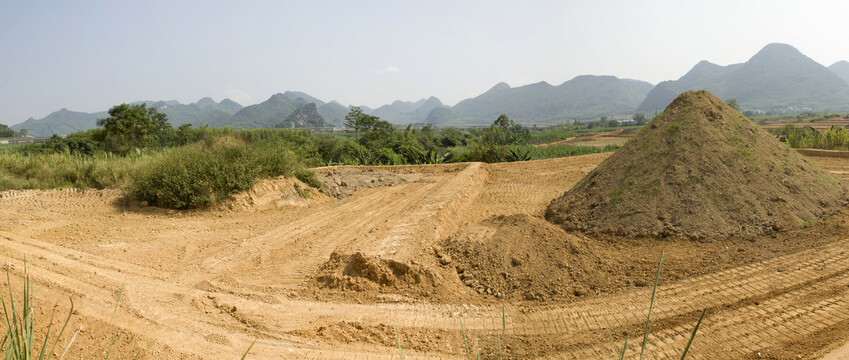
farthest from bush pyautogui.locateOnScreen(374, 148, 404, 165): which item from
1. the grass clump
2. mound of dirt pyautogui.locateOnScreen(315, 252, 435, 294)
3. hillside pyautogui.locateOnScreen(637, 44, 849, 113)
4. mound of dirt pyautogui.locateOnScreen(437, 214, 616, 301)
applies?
hillside pyautogui.locateOnScreen(637, 44, 849, 113)

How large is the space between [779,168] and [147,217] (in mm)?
10462

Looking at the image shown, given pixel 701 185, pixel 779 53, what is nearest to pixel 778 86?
pixel 779 53

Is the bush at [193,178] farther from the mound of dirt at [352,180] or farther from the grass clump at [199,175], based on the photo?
the mound of dirt at [352,180]

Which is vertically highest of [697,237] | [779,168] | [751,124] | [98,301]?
[751,124]

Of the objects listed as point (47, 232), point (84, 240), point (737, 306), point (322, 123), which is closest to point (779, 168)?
point (737, 306)

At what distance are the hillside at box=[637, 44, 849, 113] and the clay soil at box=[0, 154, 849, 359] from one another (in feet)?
466

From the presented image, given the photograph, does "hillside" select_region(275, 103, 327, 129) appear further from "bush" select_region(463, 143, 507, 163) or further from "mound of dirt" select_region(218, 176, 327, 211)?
"mound of dirt" select_region(218, 176, 327, 211)

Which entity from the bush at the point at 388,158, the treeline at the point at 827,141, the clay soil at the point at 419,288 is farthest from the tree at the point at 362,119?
the clay soil at the point at 419,288

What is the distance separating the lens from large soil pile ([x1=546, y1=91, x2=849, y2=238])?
215 inches

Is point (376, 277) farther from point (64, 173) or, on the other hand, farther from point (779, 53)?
point (779, 53)

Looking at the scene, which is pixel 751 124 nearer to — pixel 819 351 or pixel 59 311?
pixel 819 351

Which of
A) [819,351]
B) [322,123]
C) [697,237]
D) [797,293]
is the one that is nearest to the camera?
[819,351]

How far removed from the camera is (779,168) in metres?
6.27

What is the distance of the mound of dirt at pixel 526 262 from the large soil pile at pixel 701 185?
3.32 ft
